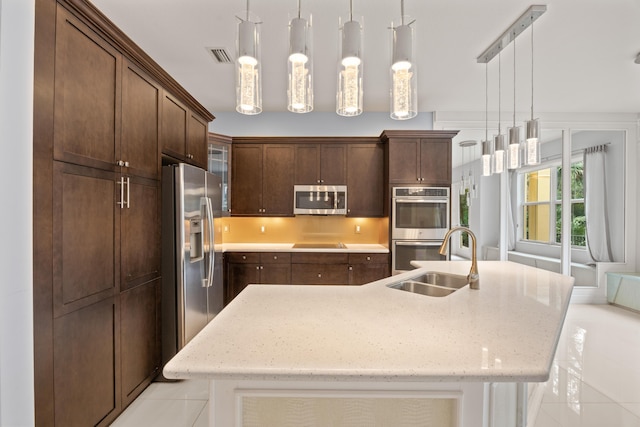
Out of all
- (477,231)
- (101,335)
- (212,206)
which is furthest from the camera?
(477,231)

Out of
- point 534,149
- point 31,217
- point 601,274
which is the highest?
point 534,149

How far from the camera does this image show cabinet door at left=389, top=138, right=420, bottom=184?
411 cm

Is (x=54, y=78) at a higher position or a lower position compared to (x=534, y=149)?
higher

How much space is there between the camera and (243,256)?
4039 mm

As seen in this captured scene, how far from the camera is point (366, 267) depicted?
4027 mm

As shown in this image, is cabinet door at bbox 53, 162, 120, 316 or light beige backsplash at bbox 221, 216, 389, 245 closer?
cabinet door at bbox 53, 162, 120, 316

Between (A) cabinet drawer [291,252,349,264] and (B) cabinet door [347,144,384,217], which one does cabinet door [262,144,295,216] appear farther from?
(B) cabinet door [347,144,384,217]

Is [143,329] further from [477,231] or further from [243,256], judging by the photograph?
[477,231]

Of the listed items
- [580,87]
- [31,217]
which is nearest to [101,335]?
[31,217]

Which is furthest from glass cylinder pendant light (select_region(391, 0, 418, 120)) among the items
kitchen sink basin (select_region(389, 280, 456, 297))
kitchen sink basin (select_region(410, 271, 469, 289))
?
kitchen sink basin (select_region(410, 271, 469, 289))

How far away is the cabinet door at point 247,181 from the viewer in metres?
4.38

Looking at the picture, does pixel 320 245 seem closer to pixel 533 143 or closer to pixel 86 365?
pixel 533 143

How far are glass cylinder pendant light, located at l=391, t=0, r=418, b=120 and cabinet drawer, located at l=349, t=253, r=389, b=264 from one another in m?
2.86

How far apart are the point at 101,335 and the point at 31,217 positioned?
2.77ft
